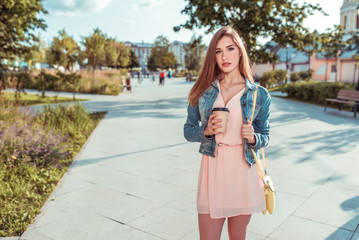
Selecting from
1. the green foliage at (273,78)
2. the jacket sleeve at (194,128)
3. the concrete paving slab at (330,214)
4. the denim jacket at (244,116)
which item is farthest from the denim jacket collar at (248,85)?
the green foliage at (273,78)

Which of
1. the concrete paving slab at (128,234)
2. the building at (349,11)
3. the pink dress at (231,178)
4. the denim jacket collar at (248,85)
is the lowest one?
the concrete paving slab at (128,234)

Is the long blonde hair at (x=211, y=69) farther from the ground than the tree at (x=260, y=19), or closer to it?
closer to it

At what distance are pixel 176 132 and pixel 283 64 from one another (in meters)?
44.0

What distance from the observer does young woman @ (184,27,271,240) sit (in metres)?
2.00

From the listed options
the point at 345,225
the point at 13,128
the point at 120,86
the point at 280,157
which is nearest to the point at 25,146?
the point at 13,128

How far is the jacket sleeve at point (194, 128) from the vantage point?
6.72 ft

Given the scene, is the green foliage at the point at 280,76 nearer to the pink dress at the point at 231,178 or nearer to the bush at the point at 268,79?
the bush at the point at 268,79

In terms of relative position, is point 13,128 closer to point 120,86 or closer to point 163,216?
point 163,216

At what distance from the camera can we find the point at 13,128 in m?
6.18

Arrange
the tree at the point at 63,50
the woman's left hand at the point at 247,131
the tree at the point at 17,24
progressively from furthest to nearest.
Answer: the tree at the point at 63,50 < the tree at the point at 17,24 < the woman's left hand at the point at 247,131

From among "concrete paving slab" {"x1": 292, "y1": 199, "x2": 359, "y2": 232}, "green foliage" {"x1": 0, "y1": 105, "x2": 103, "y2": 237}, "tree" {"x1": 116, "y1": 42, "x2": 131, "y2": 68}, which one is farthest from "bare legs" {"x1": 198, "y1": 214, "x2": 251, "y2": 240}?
"tree" {"x1": 116, "y1": 42, "x2": 131, "y2": 68}

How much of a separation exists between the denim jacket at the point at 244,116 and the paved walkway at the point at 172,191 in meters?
1.52

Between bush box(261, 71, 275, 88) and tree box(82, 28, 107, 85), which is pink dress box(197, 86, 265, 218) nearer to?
bush box(261, 71, 275, 88)

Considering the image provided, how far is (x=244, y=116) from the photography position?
6.54ft
